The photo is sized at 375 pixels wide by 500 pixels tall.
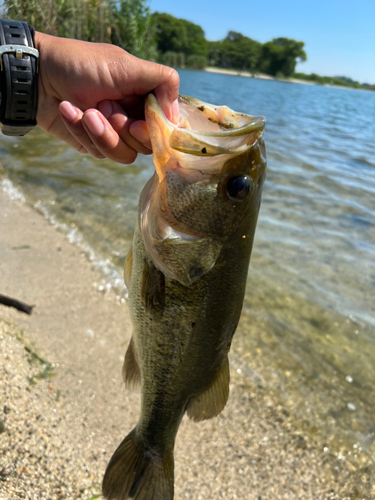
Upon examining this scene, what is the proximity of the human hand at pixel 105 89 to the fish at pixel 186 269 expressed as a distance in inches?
7.3

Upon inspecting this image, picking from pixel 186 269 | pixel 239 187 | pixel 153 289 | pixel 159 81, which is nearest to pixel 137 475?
pixel 153 289

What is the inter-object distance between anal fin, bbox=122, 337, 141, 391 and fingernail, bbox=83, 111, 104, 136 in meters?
1.23

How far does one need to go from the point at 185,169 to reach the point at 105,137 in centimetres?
60

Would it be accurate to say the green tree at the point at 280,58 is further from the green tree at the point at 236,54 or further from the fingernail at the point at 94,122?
the fingernail at the point at 94,122

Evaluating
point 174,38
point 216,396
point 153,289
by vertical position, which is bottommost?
point 216,396

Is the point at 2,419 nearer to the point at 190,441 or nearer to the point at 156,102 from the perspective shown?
the point at 190,441

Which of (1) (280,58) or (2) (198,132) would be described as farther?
(1) (280,58)

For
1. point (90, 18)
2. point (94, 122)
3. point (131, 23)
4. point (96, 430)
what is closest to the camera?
point (94, 122)

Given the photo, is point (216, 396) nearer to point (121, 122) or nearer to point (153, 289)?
point (153, 289)

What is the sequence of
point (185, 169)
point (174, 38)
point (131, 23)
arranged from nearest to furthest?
point (185, 169)
point (131, 23)
point (174, 38)

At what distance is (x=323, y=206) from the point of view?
8.52m

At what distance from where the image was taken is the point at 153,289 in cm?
185

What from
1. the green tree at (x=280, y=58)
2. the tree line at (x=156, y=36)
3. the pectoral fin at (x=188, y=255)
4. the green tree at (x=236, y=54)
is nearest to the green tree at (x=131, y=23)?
the tree line at (x=156, y=36)

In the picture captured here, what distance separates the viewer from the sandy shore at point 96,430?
2.34 m
